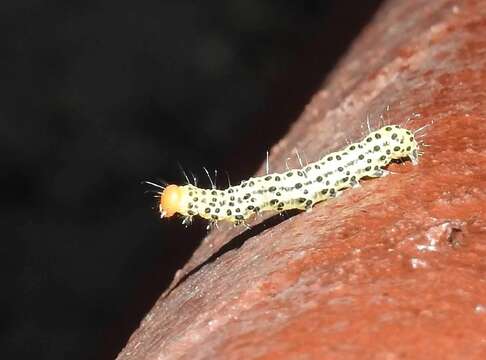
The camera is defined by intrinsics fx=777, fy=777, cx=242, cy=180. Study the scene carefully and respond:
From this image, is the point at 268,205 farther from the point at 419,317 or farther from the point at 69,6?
the point at 69,6

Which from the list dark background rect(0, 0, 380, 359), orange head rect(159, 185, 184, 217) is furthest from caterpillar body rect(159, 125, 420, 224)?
dark background rect(0, 0, 380, 359)

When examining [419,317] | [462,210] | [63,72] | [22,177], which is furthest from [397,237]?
[63,72]

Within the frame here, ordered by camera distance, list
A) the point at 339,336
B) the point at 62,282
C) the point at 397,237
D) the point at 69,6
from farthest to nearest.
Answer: the point at 69,6, the point at 62,282, the point at 397,237, the point at 339,336

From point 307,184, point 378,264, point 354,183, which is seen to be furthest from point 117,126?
point 378,264

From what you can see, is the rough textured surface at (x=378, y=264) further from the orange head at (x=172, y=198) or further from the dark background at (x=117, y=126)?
the dark background at (x=117, y=126)

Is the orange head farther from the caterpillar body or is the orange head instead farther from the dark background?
the dark background

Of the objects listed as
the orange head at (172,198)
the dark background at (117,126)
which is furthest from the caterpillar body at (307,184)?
the dark background at (117,126)

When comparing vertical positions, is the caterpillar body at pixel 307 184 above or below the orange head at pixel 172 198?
below
